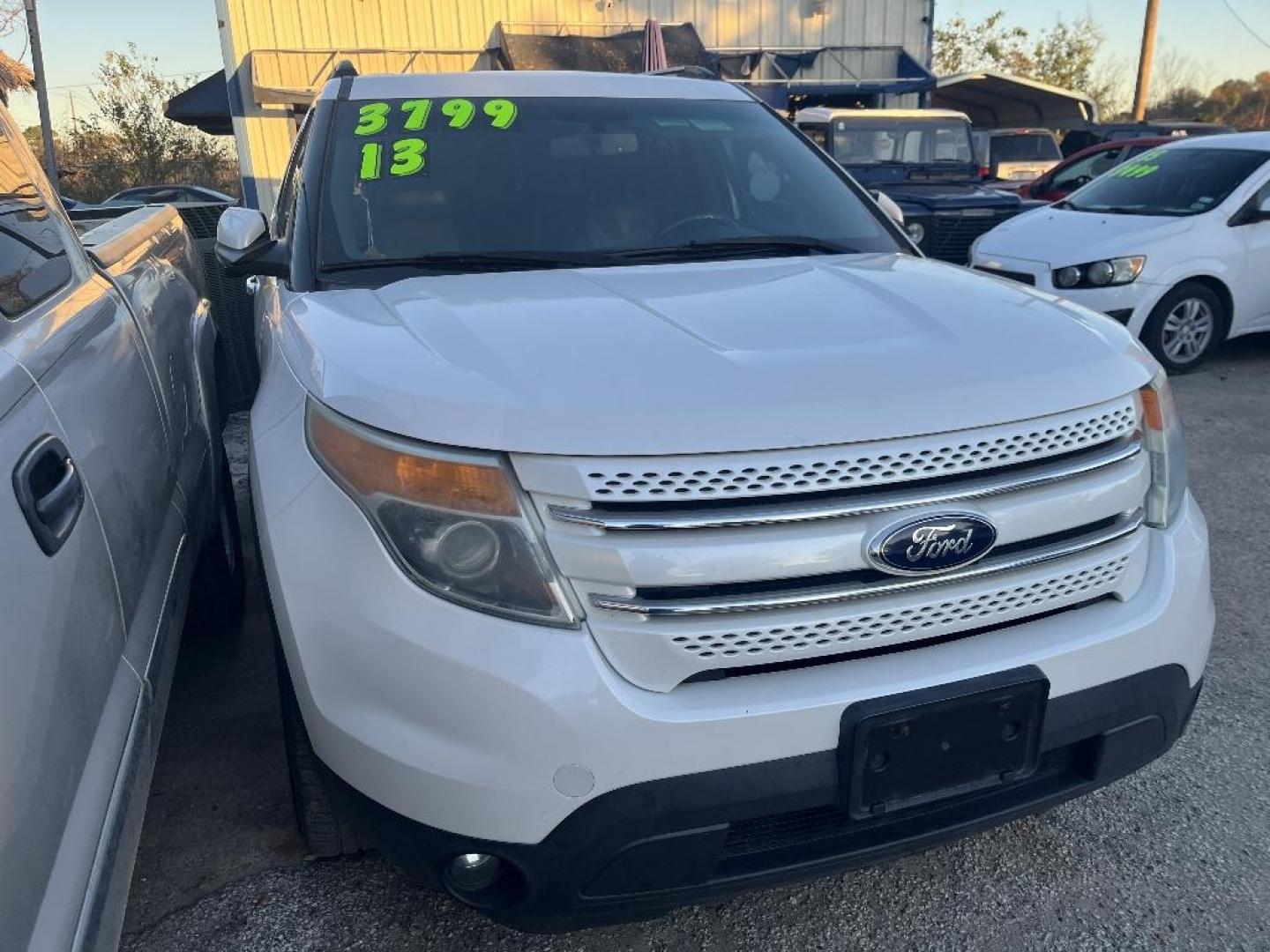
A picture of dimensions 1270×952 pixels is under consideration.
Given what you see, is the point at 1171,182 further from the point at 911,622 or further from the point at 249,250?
the point at 911,622

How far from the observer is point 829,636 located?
1.59m

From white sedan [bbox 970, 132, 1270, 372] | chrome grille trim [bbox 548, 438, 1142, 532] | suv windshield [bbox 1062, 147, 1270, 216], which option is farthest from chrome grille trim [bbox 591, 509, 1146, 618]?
suv windshield [bbox 1062, 147, 1270, 216]

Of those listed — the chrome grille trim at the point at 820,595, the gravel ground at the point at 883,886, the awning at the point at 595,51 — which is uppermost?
the awning at the point at 595,51

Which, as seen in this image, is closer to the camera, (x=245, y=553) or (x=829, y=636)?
(x=829, y=636)

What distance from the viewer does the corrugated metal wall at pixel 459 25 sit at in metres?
16.9

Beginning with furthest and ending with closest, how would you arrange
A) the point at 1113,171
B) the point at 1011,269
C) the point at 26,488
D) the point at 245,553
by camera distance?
the point at 1113,171
the point at 1011,269
the point at 245,553
the point at 26,488

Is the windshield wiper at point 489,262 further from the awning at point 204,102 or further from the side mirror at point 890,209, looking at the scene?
the awning at point 204,102

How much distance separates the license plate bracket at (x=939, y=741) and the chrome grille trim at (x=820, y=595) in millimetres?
167

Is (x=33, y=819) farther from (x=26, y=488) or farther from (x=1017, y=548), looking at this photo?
(x=1017, y=548)

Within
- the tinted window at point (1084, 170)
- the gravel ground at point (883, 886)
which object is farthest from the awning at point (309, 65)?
the gravel ground at point (883, 886)

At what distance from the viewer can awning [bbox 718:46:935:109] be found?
1864cm

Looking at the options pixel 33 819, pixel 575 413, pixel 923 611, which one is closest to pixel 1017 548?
pixel 923 611

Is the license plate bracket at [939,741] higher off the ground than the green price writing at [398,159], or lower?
Answer: lower

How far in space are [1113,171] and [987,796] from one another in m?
7.39
